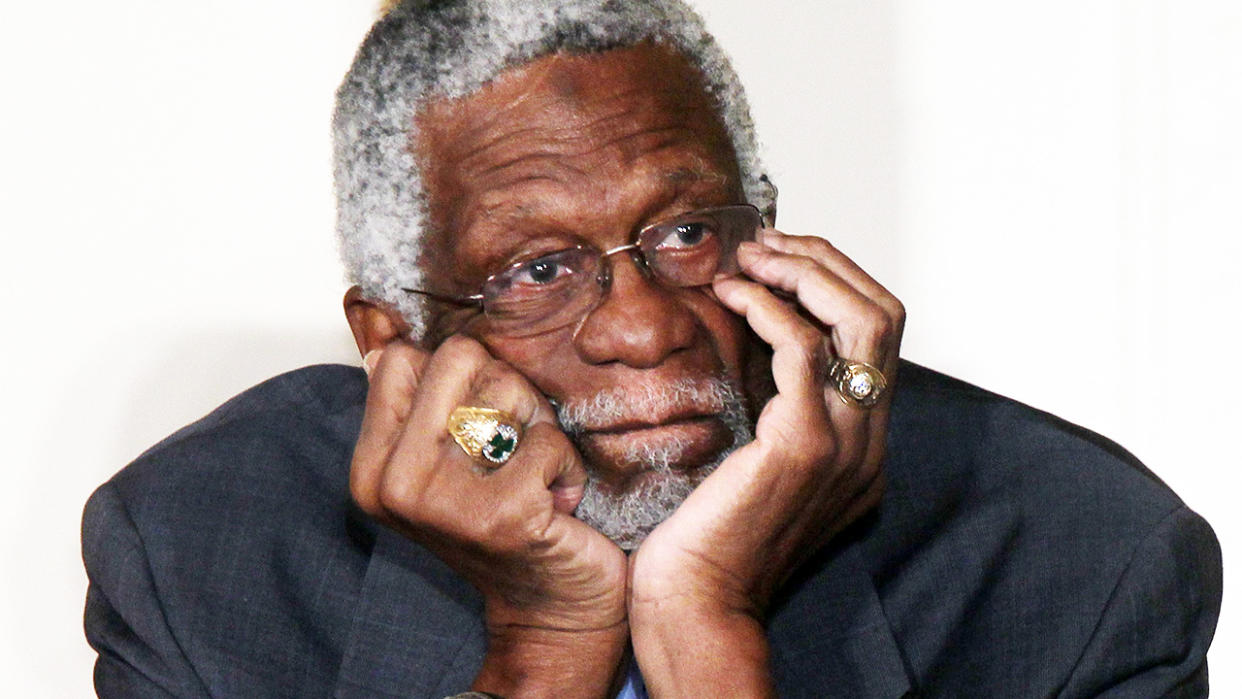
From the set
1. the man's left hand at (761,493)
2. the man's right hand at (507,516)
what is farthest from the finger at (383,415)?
the man's left hand at (761,493)

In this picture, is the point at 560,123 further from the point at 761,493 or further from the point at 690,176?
the point at 761,493

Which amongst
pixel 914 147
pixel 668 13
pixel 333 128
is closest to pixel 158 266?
pixel 333 128

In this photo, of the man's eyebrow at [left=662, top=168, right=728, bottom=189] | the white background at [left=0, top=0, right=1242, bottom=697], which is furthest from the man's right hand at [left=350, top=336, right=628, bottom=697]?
the white background at [left=0, top=0, right=1242, bottom=697]

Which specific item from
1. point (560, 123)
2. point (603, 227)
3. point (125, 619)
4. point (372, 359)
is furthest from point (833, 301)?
point (125, 619)

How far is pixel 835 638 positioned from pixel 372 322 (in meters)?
0.84

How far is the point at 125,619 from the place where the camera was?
2.18 meters

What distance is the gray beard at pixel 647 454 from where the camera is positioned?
6.17 feet

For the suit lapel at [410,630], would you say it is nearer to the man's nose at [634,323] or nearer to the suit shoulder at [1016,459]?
the man's nose at [634,323]

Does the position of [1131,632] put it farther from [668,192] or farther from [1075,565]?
[668,192]

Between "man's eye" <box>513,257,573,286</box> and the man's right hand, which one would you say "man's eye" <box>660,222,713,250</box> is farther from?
the man's right hand

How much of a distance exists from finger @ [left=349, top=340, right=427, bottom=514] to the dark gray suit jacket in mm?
295

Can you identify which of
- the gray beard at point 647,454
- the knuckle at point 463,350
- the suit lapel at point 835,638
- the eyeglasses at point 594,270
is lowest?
the suit lapel at point 835,638

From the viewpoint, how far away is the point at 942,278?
9.78ft

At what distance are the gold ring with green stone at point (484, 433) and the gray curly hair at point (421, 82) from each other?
29 cm
